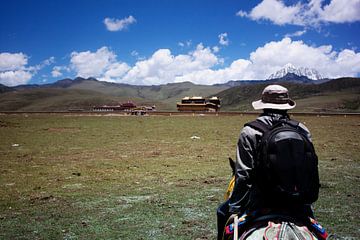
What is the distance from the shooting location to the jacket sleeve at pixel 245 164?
11.0ft

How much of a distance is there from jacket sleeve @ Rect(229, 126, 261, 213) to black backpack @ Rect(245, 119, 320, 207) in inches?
4.5

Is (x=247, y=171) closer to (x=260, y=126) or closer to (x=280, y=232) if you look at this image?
(x=260, y=126)

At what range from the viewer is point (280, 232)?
3031mm

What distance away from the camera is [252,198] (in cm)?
340

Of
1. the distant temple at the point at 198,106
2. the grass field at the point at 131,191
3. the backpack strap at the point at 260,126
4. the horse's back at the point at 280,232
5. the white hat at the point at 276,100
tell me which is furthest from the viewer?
the distant temple at the point at 198,106

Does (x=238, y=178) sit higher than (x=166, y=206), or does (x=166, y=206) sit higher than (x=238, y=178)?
(x=238, y=178)

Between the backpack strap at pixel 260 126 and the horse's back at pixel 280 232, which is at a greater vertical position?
the backpack strap at pixel 260 126

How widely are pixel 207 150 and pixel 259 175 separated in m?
16.2

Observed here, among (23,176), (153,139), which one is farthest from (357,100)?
(23,176)

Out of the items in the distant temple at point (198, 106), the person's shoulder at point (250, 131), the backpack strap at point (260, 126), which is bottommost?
the distant temple at point (198, 106)

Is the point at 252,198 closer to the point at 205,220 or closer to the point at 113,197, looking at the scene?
the point at 205,220

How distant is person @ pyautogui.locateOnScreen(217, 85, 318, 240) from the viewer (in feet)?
11.0

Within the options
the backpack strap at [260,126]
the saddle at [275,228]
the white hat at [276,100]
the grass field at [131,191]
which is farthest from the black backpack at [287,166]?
the grass field at [131,191]

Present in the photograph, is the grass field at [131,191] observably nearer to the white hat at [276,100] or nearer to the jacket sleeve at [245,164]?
the jacket sleeve at [245,164]
